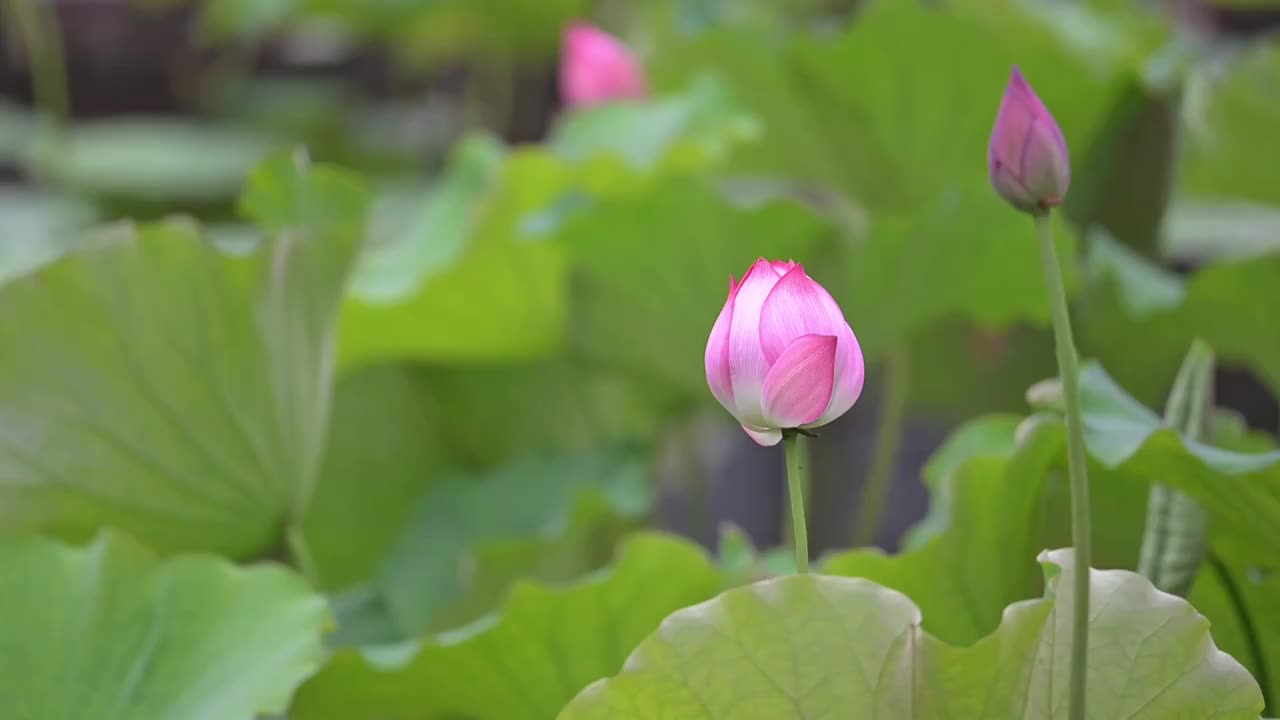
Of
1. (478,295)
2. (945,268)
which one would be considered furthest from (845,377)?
(478,295)

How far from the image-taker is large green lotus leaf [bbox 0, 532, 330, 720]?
0.48 metres

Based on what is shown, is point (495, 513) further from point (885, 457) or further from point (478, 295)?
point (885, 457)

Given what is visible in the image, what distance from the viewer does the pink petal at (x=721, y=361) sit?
351mm

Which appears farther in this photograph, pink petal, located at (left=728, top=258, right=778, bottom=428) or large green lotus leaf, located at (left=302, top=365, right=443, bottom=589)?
large green lotus leaf, located at (left=302, top=365, right=443, bottom=589)

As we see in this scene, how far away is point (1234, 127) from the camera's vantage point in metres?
0.87

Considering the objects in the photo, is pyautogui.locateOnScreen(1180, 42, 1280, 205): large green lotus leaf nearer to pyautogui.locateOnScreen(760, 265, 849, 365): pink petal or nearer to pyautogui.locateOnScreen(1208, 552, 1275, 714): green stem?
pyautogui.locateOnScreen(1208, 552, 1275, 714): green stem

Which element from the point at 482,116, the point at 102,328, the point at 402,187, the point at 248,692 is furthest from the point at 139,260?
the point at 402,187

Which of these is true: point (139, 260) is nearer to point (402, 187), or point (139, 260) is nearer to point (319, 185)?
point (319, 185)

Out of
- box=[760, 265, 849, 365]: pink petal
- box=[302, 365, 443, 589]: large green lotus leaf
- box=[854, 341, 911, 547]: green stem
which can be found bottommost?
box=[302, 365, 443, 589]: large green lotus leaf

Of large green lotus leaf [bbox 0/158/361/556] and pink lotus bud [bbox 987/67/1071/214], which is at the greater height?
pink lotus bud [bbox 987/67/1071/214]

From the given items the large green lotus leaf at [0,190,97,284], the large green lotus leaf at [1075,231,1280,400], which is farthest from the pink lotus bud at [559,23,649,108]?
the large green lotus leaf at [0,190,97,284]

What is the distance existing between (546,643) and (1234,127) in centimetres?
60

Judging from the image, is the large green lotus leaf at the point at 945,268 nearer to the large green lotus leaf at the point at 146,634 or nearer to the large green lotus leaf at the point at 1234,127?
the large green lotus leaf at the point at 1234,127

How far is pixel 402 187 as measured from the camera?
2533 mm
